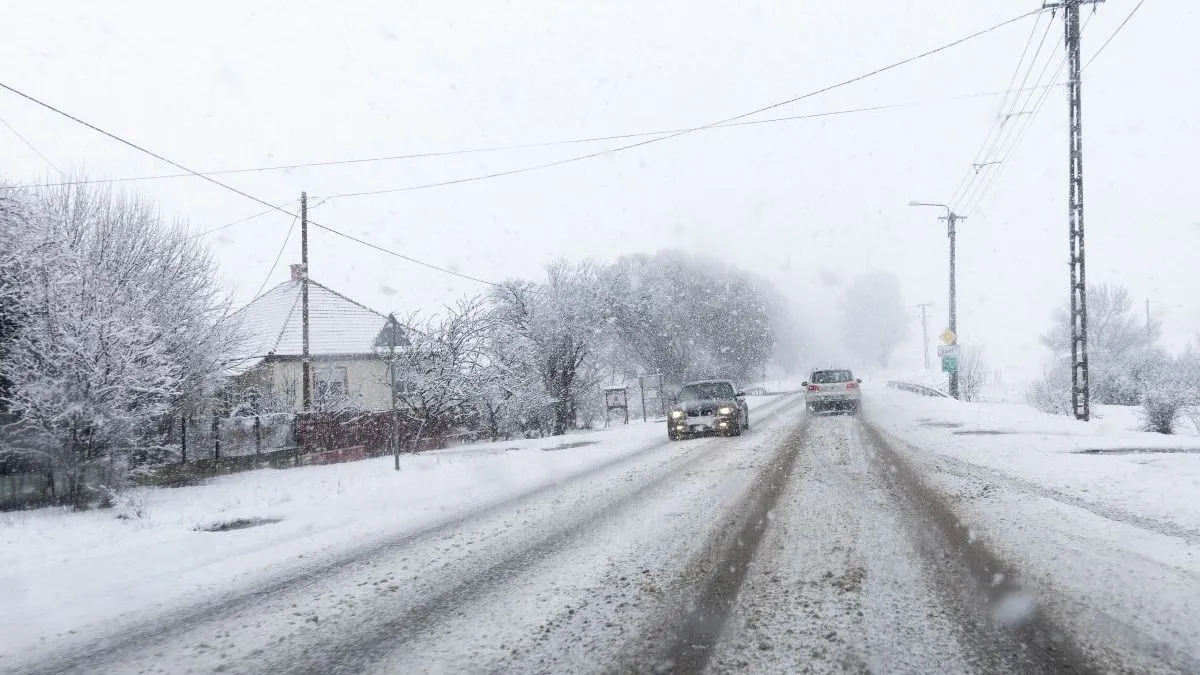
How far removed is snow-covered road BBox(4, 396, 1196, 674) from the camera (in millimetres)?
3447

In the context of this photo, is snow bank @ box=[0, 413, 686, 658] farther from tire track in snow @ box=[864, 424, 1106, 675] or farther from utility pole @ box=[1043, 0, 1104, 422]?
utility pole @ box=[1043, 0, 1104, 422]

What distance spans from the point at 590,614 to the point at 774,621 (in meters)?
1.07

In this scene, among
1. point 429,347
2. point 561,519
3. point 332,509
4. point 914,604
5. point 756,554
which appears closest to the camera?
point 914,604

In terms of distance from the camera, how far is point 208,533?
7.77 m

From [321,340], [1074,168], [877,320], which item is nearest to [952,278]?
[1074,168]

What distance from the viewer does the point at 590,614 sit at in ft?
13.6

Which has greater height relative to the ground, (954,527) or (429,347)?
(429,347)

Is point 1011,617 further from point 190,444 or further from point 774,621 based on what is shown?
point 190,444

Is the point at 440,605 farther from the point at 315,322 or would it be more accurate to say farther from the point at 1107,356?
the point at 1107,356

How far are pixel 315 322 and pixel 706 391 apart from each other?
2139 cm

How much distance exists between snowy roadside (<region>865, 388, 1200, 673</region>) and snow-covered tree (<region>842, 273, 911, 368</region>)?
96.2 metres

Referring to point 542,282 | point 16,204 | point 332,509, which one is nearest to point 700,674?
point 332,509

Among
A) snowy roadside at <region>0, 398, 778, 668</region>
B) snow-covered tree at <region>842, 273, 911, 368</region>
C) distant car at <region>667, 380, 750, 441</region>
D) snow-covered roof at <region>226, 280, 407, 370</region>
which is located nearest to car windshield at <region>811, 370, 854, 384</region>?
distant car at <region>667, 380, 750, 441</region>

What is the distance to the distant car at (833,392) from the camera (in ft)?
82.1
